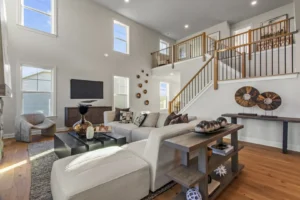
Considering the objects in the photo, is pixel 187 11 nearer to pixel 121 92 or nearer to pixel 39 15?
pixel 121 92

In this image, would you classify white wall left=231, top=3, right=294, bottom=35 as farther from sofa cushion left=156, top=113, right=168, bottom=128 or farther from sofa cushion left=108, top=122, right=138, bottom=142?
sofa cushion left=108, top=122, right=138, bottom=142

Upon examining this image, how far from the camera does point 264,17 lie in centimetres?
629

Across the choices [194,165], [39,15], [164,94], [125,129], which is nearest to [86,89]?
[39,15]

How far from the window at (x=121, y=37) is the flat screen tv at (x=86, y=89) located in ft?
6.49

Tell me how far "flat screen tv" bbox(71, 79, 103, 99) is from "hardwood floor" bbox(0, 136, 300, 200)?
265 centimetres

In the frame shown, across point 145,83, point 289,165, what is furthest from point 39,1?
point 289,165

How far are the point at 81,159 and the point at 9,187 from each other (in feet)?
3.64

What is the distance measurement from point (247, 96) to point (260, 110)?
0.47 metres

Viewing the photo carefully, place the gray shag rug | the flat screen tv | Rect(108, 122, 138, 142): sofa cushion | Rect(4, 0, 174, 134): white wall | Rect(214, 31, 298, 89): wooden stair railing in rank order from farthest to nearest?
the flat screen tv, Rect(214, 31, 298, 89): wooden stair railing, Rect(4, 0, 174, 134): white wall, Rect(108, 122, 138, 142): sofa cushion, the gray shag rug

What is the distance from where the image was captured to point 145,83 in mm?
7758

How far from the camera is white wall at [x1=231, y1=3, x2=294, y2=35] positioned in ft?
18.5

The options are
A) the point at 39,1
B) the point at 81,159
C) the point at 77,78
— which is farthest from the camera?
the point at 77,78

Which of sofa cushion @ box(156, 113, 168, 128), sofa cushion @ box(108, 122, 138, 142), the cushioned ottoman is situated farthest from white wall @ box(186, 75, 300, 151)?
the cushioned ottoman

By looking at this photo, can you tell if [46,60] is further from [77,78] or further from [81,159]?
[81,159]
